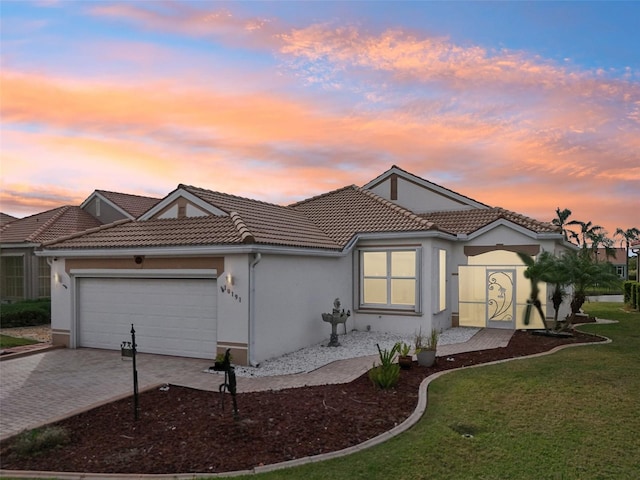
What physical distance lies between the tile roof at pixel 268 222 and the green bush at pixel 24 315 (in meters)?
10.0

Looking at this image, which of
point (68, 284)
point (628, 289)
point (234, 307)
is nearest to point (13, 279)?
point (68, 284)

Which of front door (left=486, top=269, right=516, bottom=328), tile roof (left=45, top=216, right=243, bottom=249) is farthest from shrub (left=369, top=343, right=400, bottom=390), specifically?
front door (left=486, top=269, right=516, bottom=328)

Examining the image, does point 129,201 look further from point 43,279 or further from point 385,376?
point 385,376

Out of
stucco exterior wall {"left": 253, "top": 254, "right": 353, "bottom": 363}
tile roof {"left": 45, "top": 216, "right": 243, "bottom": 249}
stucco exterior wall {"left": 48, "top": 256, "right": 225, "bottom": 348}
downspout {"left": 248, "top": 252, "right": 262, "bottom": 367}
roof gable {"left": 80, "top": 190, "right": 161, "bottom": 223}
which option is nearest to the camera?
downspout {"left": 248, "top": 252, "right": 262, "bottom": 367}

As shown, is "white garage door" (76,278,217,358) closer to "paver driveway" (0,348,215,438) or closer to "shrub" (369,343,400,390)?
"paver driveway" (0,348,215,438)

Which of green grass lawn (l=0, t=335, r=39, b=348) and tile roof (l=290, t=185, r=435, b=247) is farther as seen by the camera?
tile roof (l=290, t=185, r=435, b=247)

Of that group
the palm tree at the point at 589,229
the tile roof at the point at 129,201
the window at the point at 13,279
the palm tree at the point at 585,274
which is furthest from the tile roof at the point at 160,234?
the palm tree at the point at 589,229

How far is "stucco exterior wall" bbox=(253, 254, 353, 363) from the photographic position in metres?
12.0

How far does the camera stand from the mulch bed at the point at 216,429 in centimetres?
602

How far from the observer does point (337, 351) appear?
1340 centimetres

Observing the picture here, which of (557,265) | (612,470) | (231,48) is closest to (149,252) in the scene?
(231,48)

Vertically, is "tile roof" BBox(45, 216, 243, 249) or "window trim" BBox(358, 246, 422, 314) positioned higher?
"tile roof" BBox(45, 216, 243, 249)

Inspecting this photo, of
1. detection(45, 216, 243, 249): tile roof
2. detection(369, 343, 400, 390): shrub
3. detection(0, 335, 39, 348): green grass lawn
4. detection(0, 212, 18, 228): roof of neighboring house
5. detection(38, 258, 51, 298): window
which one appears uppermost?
detection(0, 212, 18, 228): roof of neighboring house

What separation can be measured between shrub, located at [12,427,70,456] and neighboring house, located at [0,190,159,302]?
19686 mm
